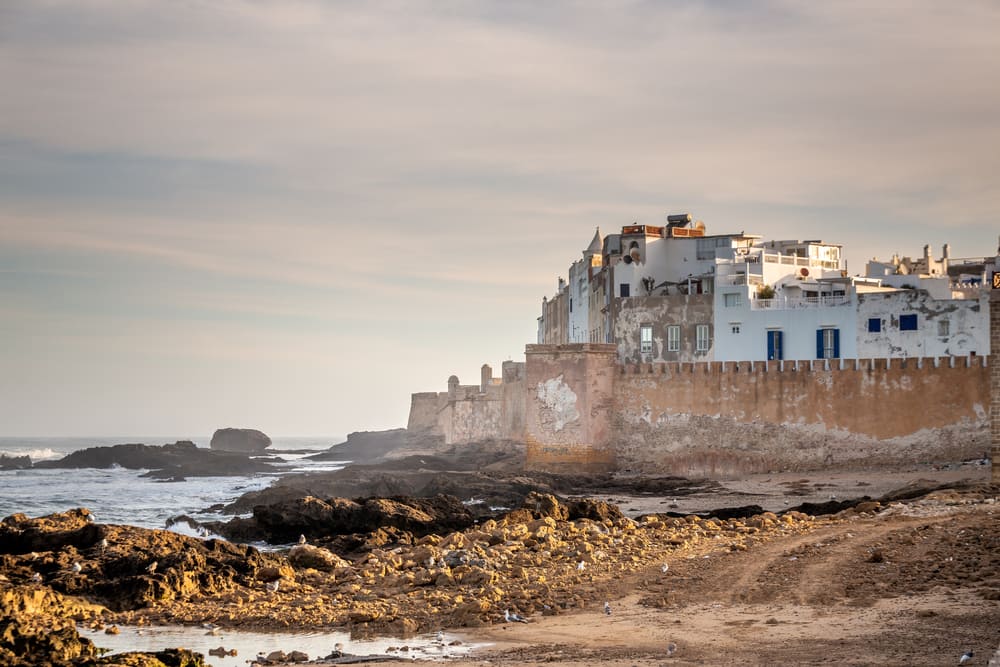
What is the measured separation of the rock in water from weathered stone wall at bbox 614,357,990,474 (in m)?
68.7

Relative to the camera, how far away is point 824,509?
76.4 feet

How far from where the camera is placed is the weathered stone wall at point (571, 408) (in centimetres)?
3538

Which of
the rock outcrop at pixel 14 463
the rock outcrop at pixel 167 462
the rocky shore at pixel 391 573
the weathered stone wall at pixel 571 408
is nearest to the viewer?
the rocky shore at pixel 391 573

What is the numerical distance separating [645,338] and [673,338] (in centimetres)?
101

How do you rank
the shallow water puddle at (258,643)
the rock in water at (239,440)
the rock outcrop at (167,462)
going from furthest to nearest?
the rock in water at (239,440) → the rock outcrop at (167,462) → the shallow water puddle at (258,643)

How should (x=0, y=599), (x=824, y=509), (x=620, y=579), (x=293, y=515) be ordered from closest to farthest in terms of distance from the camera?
1. (x=0, y=599)
2. (x=620, y=579)
3. (x=293, y=515)
4. (x=824, y=509)

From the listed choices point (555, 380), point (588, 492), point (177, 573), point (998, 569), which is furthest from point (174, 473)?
point (998, 569)

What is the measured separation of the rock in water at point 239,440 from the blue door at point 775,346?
65.9m

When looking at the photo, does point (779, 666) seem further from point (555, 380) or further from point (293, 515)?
point (555, 380)

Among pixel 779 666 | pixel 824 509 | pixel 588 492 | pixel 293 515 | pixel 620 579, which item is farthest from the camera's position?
Result: pixel 588 492

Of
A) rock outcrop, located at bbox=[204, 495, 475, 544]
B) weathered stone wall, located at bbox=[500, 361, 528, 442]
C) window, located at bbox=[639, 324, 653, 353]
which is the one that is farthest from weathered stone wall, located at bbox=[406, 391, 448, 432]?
rock outcrop, located at bbox=[204, 495, 475, 544]

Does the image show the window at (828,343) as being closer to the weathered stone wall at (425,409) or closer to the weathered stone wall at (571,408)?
the weathered stone wall at (571,408)

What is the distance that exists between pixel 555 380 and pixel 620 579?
2091cm

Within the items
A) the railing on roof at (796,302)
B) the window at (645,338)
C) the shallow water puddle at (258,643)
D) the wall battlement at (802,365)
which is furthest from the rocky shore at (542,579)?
the window at (645,338)
